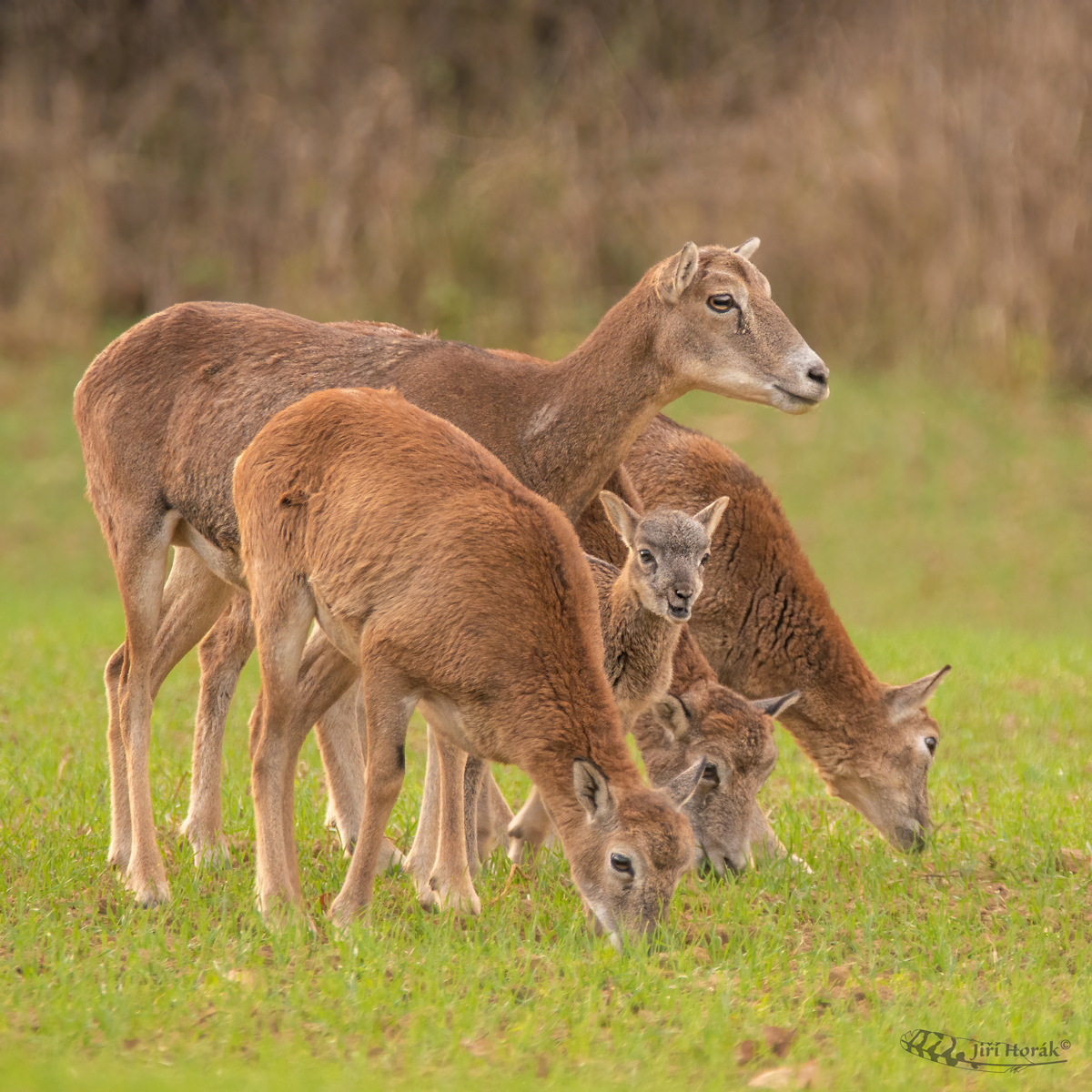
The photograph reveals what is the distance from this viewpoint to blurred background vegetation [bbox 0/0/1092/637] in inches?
797

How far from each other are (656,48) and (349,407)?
19763 mm

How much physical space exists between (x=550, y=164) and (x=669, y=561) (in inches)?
674

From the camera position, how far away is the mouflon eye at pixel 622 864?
6.04 meters

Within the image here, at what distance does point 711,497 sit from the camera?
8.70m

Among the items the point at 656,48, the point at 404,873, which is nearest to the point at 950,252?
the point at 656,48

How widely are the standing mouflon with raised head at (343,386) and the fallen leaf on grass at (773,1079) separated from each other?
3.16 m

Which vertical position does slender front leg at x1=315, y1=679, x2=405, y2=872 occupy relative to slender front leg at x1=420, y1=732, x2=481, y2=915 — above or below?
below

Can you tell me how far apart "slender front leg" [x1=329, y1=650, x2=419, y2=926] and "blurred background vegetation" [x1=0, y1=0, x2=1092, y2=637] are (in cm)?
1280

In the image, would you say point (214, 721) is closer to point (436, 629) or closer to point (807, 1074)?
point (436, 629)

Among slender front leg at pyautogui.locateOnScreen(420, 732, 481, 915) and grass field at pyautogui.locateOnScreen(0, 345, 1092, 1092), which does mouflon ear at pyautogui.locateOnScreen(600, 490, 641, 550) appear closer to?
slender front leg at pyautogui.locateOnScreen(420, 732, 481, 915)

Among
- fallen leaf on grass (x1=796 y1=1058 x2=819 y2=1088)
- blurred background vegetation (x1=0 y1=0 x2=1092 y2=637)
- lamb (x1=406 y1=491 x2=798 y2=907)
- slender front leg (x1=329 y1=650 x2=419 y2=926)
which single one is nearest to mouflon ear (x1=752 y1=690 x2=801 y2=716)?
lamb (x1=406 y1=491 x2=798 y2=907)

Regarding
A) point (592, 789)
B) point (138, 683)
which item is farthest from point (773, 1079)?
point (138, 683)

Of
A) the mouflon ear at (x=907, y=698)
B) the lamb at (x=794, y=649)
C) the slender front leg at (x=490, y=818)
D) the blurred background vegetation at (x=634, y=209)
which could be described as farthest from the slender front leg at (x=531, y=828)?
the blurred background vegetation at (x=634, y=209)

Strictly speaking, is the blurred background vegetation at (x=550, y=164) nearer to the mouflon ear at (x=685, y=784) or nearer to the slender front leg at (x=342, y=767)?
the slender front leg at (x=342, y=767)
